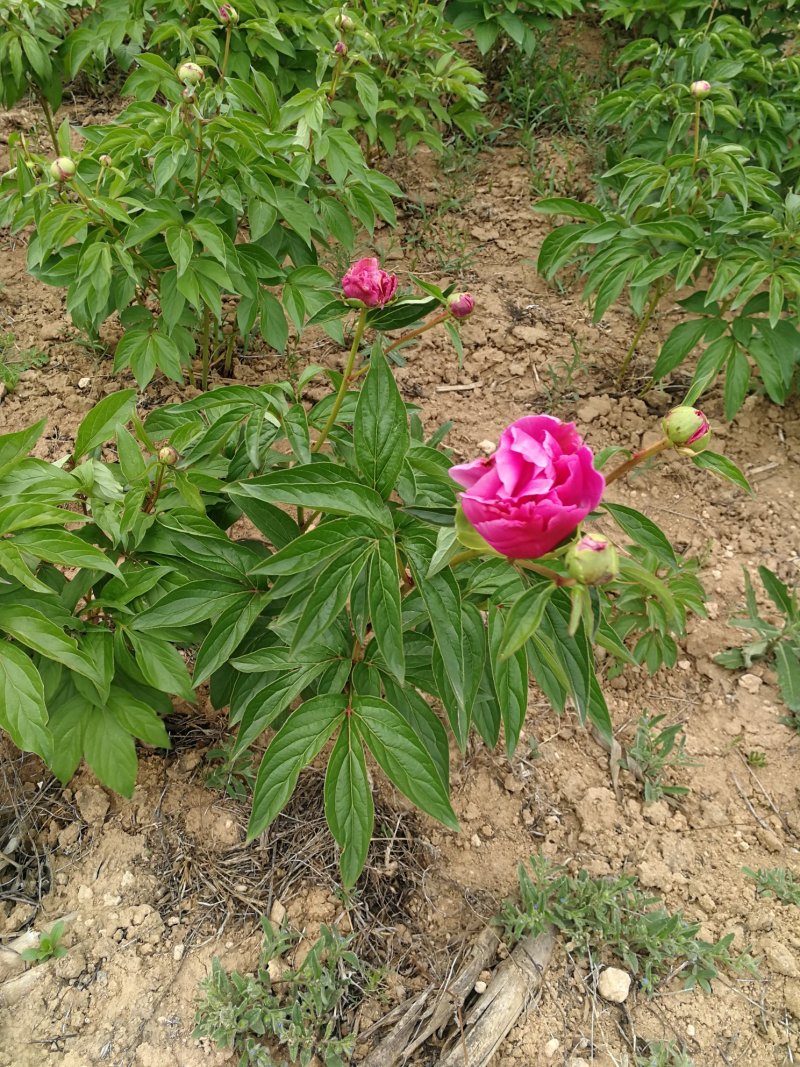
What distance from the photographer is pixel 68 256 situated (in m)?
2.08

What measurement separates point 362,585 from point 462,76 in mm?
2459

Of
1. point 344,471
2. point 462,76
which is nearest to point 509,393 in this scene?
point 462,76

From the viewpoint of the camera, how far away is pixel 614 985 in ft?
5.32

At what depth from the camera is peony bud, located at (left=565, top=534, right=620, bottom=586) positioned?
0.94 m

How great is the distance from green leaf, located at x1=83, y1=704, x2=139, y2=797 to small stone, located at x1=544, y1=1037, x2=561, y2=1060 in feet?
3.08

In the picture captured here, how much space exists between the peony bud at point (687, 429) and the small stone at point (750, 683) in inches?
49.0

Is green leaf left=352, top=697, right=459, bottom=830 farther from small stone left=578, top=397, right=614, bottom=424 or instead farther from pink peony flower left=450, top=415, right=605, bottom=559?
small stone left=578, top=397, right=614, bottom=424

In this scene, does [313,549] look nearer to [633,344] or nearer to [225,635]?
[225,635]

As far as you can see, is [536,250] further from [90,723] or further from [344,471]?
[90,723]

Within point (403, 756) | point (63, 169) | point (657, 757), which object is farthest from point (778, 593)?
point (63, 169)

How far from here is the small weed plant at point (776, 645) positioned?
83.5 inches

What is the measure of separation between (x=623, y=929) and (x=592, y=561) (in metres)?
1.08

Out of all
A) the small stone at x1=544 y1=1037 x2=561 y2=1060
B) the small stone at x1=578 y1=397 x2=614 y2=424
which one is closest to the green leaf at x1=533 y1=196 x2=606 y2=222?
the small stone at x1=578 y1=397 x2=614 y2=424

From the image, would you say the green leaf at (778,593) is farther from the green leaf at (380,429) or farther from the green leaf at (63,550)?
the green leaf at (63,550)
